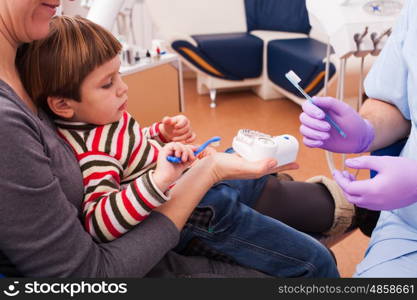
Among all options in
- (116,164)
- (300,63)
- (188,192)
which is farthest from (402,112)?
(300,63)

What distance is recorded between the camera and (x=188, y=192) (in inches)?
33.4

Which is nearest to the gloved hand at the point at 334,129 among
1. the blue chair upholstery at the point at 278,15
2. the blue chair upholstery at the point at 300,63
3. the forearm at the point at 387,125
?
the forearm at the point at 387,125

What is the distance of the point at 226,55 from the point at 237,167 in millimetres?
2548

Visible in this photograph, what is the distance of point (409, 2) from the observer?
1002mm

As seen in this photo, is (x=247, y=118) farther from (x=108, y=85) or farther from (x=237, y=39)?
(x=108, y=85)

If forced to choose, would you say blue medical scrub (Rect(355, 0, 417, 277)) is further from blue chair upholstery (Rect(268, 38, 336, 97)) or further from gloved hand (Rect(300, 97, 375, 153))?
blue chair upholstery (Rect(268, 38, 336, 97))

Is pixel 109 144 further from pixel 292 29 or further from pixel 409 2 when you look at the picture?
pixel 292 29

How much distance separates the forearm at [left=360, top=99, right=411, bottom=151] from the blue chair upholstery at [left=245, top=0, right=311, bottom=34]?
2481 millimetres

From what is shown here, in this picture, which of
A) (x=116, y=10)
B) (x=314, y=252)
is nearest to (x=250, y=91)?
(x=116, y=10)

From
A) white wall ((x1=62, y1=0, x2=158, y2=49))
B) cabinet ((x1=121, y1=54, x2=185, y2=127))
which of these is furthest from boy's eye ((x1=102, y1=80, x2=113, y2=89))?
white wall ((x1=62, y1=0, x2=158, y2=49))


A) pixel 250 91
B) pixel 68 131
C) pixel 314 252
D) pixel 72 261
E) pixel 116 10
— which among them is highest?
pixel 116 10

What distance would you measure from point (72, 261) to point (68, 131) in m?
0.30

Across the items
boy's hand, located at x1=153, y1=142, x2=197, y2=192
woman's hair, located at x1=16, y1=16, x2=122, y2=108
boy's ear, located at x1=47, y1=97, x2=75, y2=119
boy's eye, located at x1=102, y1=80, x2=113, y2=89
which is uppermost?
woman's hair, located at x1=16, y1=16, x2=122, y2=108

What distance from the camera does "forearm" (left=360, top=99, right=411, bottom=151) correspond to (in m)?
1.05
